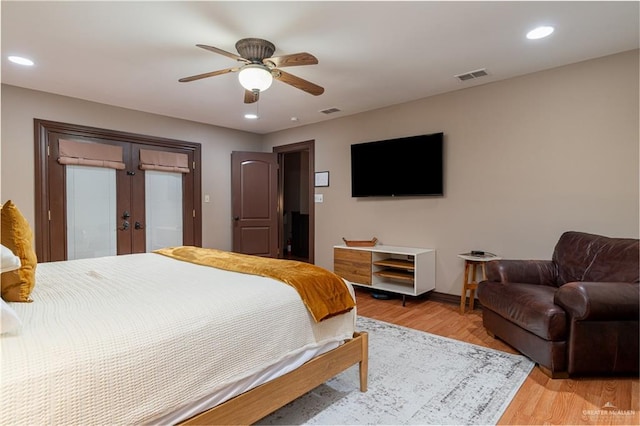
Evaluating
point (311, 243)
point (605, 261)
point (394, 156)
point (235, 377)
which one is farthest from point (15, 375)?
point (311, 243)

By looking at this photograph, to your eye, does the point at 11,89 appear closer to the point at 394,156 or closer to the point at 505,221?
the point at 394,156

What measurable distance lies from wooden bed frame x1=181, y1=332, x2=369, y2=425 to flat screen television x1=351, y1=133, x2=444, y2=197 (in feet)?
8.23

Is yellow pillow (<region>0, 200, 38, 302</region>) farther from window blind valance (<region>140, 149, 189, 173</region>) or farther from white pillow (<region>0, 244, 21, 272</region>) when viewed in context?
window blind valance (<region>140, 149, 189, 173</region>)

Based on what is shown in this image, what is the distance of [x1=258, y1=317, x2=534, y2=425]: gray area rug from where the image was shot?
186 centimetres

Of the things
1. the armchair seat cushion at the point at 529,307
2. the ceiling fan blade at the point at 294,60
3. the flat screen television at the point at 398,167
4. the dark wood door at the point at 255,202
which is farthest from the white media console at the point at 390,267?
the ceiling fan blade at the point at 294,60

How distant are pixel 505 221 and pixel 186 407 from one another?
11.3 feet

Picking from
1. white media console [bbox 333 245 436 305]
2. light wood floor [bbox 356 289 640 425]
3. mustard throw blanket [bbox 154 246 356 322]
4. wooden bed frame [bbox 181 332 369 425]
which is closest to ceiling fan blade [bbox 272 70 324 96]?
mustard throw blanket [bbox 154 246 356 322]

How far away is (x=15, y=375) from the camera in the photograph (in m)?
0.92

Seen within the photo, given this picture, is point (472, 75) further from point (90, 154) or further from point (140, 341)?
point (90, 154)

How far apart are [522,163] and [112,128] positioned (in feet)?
15.9

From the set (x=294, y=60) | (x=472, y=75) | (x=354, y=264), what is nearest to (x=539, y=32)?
(x=472, y=75)

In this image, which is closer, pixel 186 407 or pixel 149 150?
pixel 186 407

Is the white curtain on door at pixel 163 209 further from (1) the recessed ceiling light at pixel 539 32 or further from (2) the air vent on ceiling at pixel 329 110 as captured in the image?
(1) the recessed ceiling light at pixel 539 32

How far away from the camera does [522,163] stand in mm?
3488
